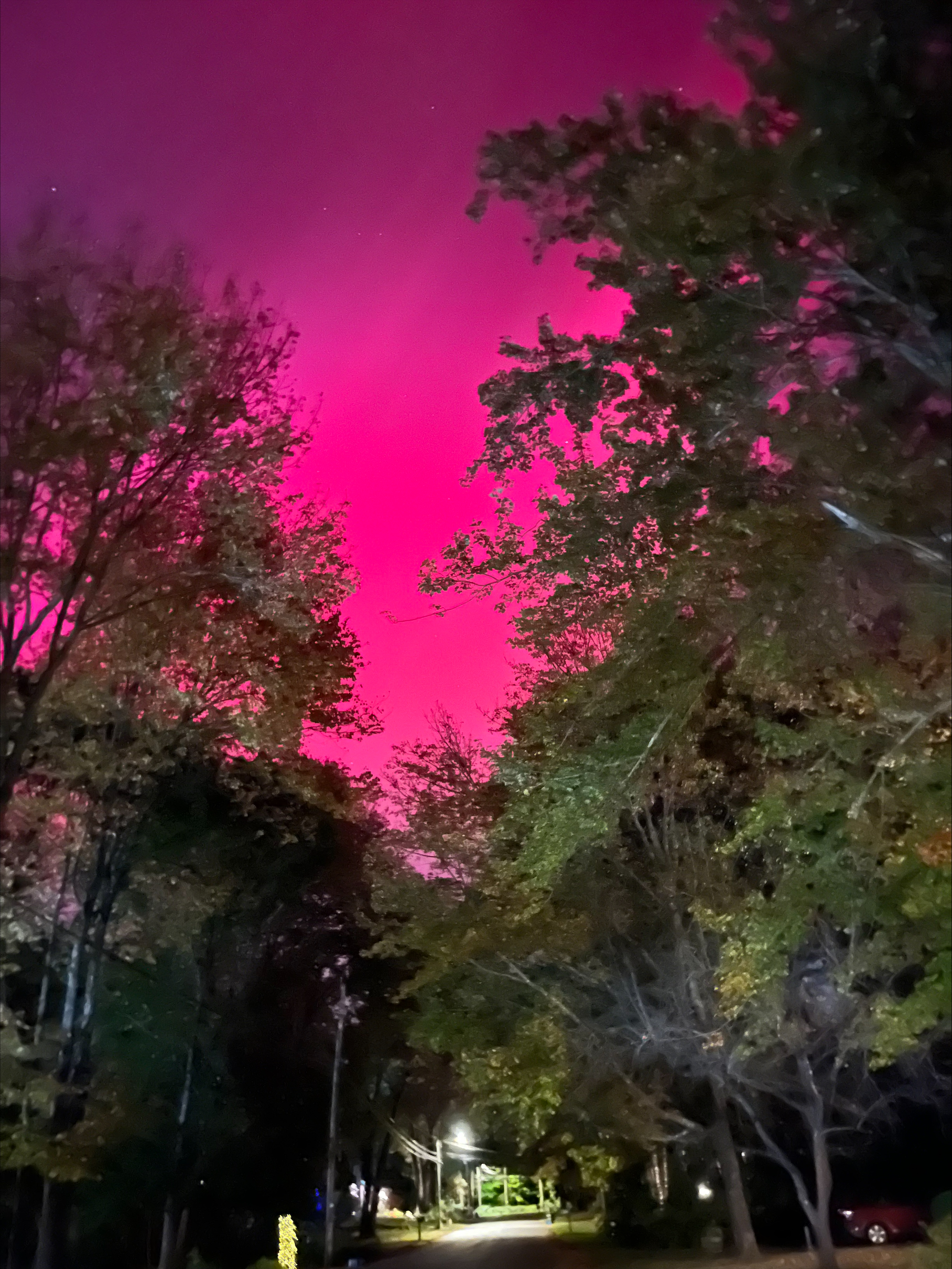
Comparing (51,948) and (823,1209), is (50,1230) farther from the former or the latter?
(823,1209)

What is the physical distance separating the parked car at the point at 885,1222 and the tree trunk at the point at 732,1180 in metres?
3.85

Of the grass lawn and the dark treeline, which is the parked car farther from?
the dark treeline

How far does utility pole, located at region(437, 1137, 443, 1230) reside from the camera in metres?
43.1

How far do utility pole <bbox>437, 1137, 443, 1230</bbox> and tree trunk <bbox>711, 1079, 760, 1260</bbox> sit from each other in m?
28.0

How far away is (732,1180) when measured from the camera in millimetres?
18109

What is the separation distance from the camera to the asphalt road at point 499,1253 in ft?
69.2

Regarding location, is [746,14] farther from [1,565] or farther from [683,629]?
[1,565]

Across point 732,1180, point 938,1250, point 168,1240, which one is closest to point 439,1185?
point 732,1180

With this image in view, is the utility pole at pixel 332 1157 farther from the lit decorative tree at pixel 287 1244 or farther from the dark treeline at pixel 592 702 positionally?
the lit decorative tree at pixel 287 1244

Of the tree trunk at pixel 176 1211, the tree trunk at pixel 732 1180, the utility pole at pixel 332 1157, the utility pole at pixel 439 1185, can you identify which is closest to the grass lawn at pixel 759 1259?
the tree trunk at pixel 732 1180

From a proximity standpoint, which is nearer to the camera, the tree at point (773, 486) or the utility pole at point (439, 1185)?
the tree at point (773, 486)

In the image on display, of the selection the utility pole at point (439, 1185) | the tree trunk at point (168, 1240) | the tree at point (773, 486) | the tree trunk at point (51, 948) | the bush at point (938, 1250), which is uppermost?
the tree at point (773, 486)

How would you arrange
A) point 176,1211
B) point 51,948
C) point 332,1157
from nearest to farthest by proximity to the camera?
point 51,948 < point 176,1211 < point 332,1157

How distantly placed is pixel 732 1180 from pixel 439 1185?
33216mm
